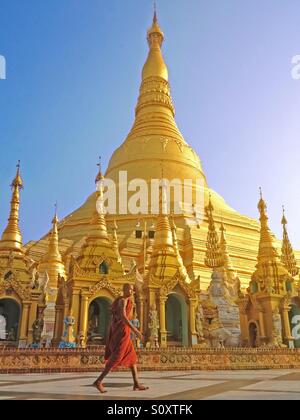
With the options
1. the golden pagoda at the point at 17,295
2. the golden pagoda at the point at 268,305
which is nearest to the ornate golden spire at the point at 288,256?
the golden pagoda at the point at 268,305

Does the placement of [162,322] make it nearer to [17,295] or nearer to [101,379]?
[17,295]

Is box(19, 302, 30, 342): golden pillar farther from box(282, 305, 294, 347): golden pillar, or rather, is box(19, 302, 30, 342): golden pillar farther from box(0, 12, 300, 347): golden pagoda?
box(282, 305, 294, 347): golden pillar

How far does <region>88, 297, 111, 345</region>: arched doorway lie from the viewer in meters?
19.8

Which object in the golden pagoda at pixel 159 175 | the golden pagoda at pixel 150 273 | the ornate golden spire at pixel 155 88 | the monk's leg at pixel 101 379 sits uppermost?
the ornate golden spire at pixel 155 88

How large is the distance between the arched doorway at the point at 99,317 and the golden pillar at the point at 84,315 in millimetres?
1110

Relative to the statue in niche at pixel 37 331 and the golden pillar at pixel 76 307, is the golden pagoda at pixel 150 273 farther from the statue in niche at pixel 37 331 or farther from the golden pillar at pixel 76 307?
the statue in niche at pixel 37 331

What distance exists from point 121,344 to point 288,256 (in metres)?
31.9

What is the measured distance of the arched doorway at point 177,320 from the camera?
68.8 ft

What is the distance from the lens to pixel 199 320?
69.3 ft

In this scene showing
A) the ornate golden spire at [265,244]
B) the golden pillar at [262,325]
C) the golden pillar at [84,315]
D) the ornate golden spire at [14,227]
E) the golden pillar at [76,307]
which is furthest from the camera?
the ornate golden spire at [265,244]

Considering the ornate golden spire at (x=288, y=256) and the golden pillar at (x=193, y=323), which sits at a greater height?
the ornate golden spire at (x=288, y=256)

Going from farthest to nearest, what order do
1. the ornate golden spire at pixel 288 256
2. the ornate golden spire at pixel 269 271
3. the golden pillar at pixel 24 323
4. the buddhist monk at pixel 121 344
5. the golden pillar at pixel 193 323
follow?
1. the ornate golden spire at pixel 288 256
2. the ornate golden spire at pixel 269 271
3. the golden pillar at pixel 193 323
4. the golden pillar at pixel 24 323
5. the buddhist monk at pixel 121 344
